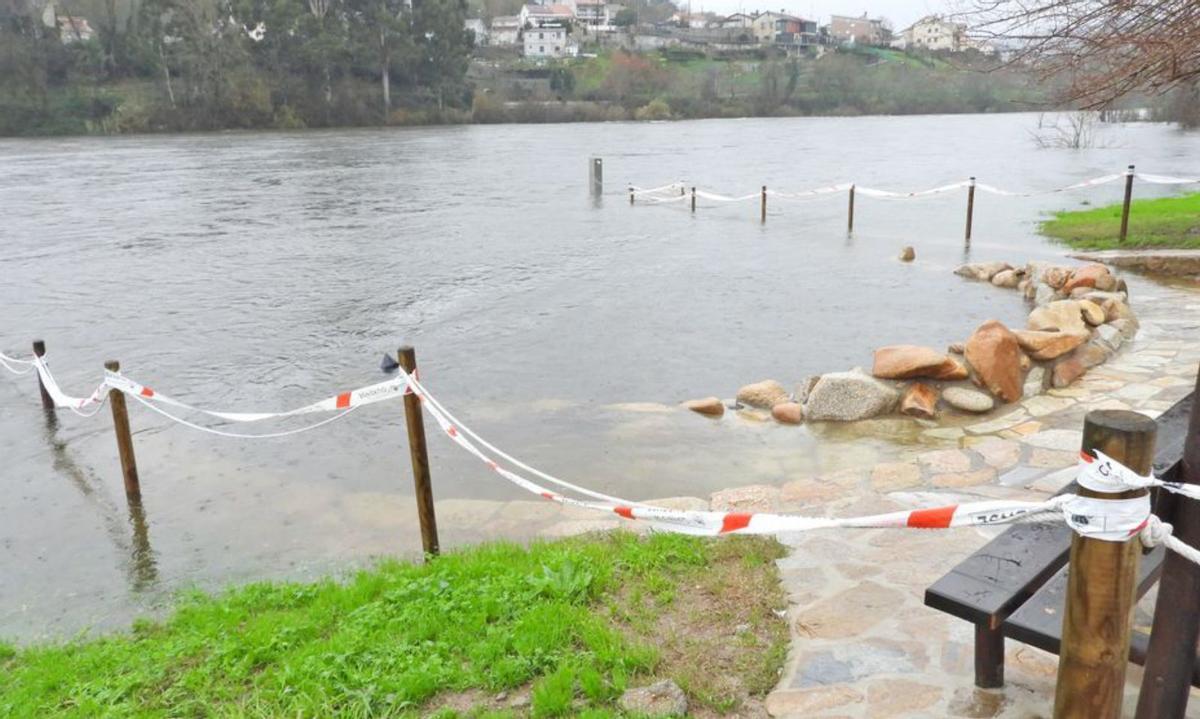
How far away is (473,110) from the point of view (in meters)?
81.9

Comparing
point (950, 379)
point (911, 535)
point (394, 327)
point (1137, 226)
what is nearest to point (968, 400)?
point (950, 379)

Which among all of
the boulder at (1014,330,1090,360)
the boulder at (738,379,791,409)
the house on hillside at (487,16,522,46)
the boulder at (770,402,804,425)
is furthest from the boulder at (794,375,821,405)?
the house on hillside at (487,16,522,46)

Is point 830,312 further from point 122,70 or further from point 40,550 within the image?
point 122,70

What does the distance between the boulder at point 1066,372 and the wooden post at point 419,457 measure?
20.3 ft

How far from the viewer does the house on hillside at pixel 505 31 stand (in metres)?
136

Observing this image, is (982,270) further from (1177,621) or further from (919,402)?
(1177,621)

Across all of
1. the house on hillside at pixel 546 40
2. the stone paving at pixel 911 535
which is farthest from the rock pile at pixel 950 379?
the house on hillside at pixel 546 40

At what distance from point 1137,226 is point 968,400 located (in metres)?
11.7

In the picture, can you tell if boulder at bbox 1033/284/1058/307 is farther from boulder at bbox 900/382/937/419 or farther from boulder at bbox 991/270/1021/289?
boulder at bbox 900/382/937/419

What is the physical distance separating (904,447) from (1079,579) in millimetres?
5724

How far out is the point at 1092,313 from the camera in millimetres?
10234

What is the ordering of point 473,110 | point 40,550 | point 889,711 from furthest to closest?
point 473,110, point 40,550, point 889,711

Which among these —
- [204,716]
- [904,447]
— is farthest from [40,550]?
[904,447]

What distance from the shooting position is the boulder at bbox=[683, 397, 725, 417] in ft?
30.1
